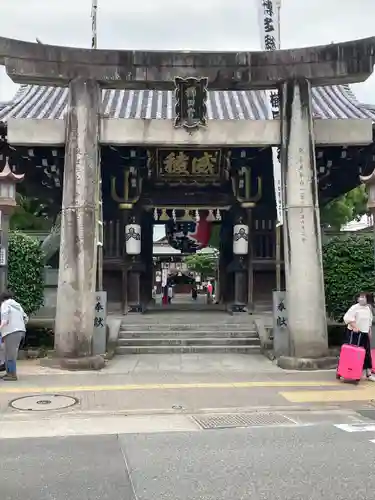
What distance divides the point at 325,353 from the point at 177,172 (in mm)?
Result: 7817

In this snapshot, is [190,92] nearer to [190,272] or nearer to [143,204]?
[143,204]

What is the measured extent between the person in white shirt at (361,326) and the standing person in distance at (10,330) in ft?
21.1

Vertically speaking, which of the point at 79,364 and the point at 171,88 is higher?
the point at 171,88

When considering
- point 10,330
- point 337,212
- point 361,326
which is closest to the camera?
point 10,330

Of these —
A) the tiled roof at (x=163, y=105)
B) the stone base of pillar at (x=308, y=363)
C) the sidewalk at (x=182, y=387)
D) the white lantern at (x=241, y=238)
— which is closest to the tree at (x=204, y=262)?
the tiled roof at (x=163, y=105)

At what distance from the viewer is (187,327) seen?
15094 mm

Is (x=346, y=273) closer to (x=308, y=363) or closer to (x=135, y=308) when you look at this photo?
(x=308, y=363)

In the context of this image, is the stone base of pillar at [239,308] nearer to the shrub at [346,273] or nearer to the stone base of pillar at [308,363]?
the shrub at [346,273]

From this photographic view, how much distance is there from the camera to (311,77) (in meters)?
12.5

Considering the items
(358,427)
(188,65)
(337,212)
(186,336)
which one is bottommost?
(358,427)

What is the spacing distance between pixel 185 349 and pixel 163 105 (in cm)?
910

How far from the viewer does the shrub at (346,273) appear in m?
13.0

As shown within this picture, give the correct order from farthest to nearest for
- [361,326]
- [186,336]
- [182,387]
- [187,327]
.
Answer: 1. [187,327]
2. [186,336]
3. [361,326]
4. [182,387]

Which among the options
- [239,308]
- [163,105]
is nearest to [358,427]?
[239,308]
